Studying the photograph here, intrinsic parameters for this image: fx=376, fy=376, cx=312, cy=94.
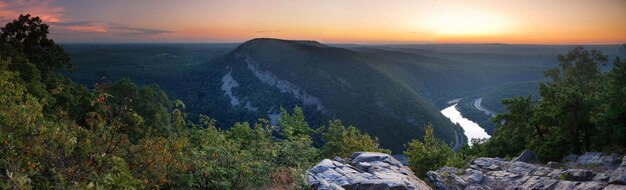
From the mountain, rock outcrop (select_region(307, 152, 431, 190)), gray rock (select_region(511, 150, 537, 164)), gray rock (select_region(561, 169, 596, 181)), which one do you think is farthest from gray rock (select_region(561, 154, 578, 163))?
the mountain

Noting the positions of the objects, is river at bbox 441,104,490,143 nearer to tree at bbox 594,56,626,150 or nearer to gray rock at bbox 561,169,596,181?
tree at bbox 594,56,626,150

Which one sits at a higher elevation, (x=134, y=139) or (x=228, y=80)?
(x=134, y=139)

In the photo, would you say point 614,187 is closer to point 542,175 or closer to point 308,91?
point 542,175

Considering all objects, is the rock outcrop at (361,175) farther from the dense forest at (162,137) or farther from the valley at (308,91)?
the valley at (308,91)

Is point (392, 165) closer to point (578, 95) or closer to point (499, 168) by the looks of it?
point (499, 168)

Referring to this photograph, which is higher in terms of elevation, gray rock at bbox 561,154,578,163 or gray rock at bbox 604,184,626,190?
gray rock at bbox 604,184,626,190

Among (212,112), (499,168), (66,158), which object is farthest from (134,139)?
(212,112)
